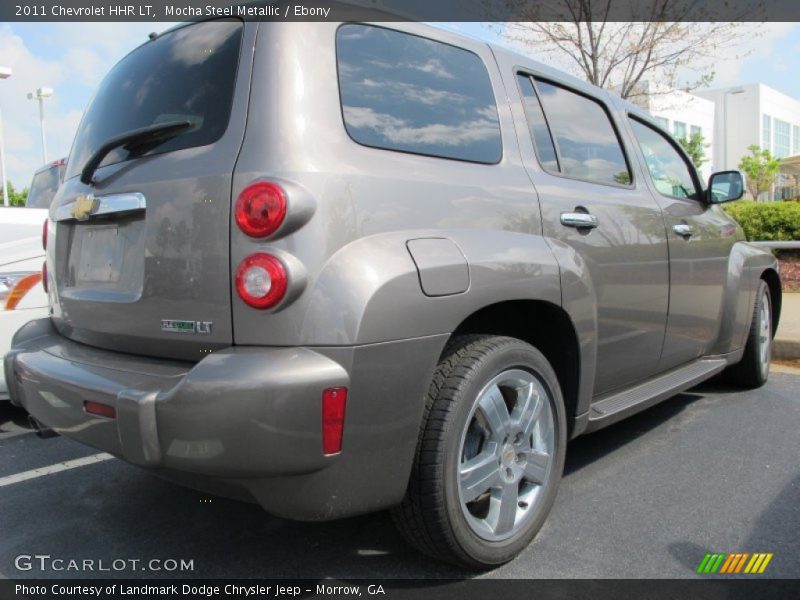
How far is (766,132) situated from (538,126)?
65.2 m

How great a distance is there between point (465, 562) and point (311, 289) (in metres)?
1.11

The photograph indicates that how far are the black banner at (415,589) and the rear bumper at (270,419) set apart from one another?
466mm

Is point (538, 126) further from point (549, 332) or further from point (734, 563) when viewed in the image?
point (734, 563)

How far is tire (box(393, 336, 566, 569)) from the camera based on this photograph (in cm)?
210

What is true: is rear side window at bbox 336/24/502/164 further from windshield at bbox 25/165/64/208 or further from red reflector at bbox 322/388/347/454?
windshield at bbox 25/165/64/208

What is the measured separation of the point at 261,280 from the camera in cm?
186

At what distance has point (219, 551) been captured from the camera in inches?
100

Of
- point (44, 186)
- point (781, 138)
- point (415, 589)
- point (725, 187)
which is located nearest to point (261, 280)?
point (415, 589)

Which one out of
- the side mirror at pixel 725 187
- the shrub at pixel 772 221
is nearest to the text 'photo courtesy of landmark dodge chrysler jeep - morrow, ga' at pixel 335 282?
the side mirror at pixel 725 187

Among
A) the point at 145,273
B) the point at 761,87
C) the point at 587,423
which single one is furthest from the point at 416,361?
the point at 761,87

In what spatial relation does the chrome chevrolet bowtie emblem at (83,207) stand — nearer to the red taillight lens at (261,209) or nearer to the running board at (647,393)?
the red taillight lens at (261,209)

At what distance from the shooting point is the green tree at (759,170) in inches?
1801

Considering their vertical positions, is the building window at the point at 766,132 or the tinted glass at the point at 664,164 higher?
the building window at the point at 766,132

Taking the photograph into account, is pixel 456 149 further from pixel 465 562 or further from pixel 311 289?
pixel 465 562
